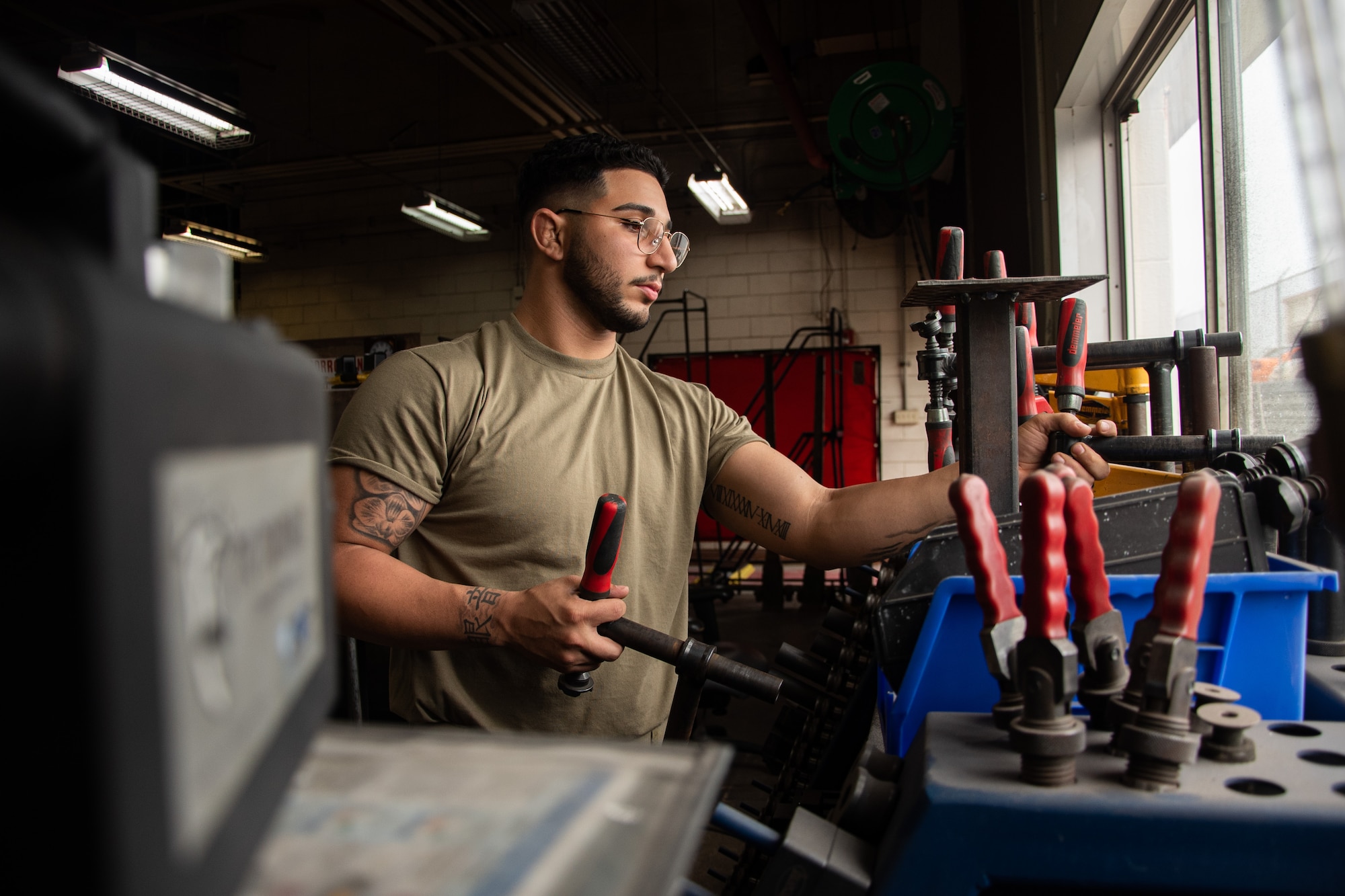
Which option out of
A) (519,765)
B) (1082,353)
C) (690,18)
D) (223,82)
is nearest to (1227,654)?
(1082,353)

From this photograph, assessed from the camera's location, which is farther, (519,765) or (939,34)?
(939,34)

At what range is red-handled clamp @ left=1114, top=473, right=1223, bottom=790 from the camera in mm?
508

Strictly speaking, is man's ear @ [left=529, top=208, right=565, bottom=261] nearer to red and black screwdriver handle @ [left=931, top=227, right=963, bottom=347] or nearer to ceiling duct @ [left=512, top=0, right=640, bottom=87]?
red and black screwdriver handle @ [left=931, top=227, right=963, bottom=347]

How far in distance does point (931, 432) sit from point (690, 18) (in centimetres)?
605

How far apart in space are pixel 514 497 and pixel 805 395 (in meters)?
5.99

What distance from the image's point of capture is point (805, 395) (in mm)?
7035

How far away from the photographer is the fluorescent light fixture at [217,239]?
6.46m

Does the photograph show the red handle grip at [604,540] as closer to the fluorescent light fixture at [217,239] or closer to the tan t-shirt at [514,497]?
the tan t-shirt at [514,497]

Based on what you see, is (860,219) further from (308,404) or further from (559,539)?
(308,404)

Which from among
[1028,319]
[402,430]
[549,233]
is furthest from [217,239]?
[1028,319]

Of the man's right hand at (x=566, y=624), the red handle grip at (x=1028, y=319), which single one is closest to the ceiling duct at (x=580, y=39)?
the red handle grip at (x=1028, y=319)

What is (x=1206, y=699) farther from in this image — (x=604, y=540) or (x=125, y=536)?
(x=125, y=536)

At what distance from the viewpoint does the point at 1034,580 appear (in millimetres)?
516

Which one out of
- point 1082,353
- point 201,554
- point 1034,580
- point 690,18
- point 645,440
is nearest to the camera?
point 201,554
